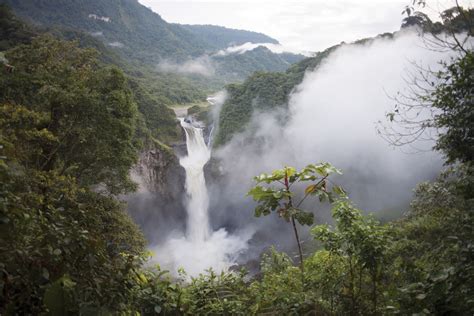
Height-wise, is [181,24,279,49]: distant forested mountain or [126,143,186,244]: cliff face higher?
[181,24,279,49]: distant forested mountain

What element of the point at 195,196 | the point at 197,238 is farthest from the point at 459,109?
the point at 195,196

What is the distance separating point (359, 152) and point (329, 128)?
14.5 ft

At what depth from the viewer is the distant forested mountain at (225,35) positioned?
167 metres

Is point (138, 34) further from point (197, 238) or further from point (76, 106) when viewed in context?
point (76, 106)

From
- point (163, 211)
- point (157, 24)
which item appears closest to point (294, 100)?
point (163, 211)

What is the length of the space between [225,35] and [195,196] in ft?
533

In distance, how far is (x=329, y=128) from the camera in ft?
106

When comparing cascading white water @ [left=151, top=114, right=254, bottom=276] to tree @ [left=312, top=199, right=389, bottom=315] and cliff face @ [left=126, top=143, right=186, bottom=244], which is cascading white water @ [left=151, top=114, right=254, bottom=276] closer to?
cliff face @ [left=126, top=143, right=186, bottom=244]

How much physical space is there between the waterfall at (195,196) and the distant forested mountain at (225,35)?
139 meters

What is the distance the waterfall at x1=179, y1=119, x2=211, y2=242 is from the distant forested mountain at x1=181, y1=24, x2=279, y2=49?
5487 inches

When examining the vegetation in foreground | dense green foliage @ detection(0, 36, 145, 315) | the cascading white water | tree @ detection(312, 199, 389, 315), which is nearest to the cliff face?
the cascading white water

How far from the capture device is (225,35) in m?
175

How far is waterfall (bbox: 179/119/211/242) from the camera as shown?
27.7m

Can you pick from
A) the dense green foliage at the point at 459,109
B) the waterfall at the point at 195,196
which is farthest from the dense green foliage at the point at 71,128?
the waterfall at the point at 195,196
